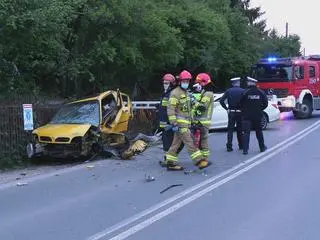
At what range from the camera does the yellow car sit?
12.9 m

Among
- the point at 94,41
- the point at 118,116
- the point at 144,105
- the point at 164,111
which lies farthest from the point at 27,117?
the point at 144,105

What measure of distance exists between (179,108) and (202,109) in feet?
2.33

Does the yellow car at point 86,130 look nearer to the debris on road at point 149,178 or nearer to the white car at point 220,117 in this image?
the debris on road at point 149,178

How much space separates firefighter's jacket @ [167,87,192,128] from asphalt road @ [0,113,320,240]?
3.29 ft

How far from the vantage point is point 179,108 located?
11.3 m

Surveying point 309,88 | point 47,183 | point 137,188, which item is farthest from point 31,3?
point 309,88

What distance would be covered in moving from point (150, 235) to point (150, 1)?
51.9ft

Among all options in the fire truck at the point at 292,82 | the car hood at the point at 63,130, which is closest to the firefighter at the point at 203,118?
the car hood at the point at 63,130

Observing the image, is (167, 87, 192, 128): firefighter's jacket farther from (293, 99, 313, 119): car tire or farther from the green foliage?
(293, 99, 313, 119): car tire

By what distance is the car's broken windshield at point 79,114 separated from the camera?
13.9 metres

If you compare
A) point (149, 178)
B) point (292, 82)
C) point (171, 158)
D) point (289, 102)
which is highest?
point (292, 82)

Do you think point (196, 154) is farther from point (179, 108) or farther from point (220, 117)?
point (220, 117)

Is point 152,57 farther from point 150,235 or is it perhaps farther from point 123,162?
point 150,235

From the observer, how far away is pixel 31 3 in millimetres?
14258
